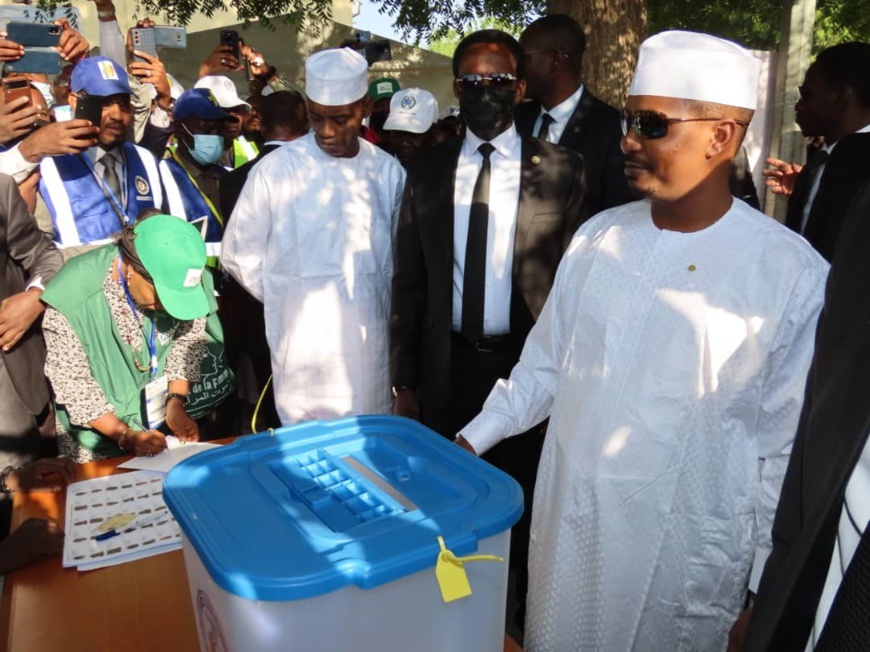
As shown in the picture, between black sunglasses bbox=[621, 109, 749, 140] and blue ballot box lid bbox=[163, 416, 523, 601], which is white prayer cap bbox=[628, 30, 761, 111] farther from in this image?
blue ballot box lid bbox=[163, 416, 523, 601]

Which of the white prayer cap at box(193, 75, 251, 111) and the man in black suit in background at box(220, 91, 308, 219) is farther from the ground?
the white prayer cap at box(193, 75, 251, 111)

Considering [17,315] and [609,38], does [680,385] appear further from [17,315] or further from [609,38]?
[609,38]

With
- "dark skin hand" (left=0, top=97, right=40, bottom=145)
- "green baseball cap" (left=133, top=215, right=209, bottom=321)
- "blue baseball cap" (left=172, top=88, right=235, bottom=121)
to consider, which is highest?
"blue baseball cap" (left=172, top=88, right=235, bottom=121)

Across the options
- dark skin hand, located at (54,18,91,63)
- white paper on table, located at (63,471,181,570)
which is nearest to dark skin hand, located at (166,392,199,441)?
white paper on table, located at (63,471,181,570)

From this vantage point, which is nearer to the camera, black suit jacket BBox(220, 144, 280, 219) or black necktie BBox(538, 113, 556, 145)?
black necktie BBox(538, 113, 556, 145)

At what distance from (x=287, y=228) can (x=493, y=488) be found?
2.17 meters

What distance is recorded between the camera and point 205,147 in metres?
4.37

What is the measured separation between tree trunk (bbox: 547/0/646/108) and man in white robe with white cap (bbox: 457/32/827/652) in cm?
278

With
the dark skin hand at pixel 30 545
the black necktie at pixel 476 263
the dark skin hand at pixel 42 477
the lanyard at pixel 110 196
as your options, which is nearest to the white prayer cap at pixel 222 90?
the lanyard at pixel 110 196

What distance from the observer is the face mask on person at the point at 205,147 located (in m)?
4.37

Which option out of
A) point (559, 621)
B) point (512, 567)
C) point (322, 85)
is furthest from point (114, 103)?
point (559, 621)

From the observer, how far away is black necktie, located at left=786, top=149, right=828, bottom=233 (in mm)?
3594

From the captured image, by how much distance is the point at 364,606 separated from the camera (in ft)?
→ 3.33

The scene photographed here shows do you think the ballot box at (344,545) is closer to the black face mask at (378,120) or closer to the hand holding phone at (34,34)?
the hand holding phone at (34,34)
